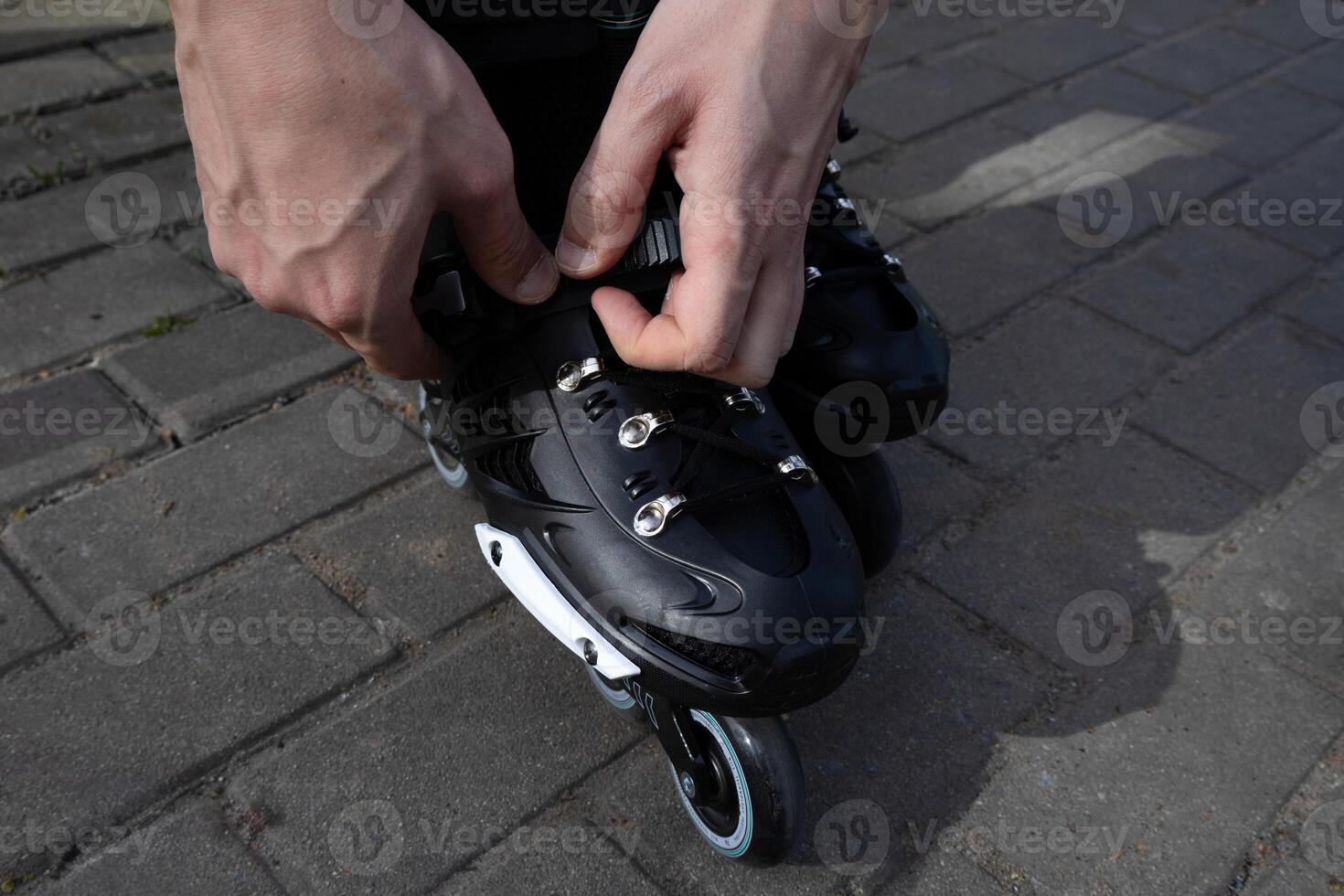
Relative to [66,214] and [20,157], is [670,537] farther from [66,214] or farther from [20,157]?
[20,157]

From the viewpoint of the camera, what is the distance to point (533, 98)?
50.2 inches

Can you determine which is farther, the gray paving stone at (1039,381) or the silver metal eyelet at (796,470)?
the gray paving stone at (1039,381)

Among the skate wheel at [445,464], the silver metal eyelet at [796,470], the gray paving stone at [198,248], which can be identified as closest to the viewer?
the silver metal eyelet at [796,470]

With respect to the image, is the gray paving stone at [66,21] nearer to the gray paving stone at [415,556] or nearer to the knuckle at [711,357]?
the gray paving stone at [415,556]

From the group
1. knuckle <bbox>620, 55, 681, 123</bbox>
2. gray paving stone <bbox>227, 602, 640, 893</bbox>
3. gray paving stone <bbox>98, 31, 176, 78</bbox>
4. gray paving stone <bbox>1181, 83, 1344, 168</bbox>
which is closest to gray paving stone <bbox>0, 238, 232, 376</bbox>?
gray paving stone <bbox>98, 31, 176, 78</bbox>

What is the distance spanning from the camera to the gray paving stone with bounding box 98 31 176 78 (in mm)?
2920

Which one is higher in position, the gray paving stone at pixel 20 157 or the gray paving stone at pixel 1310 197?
the gray paving stone at pixel 20 157

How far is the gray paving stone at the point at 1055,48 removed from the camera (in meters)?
3.20

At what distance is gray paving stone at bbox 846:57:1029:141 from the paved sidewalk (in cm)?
27

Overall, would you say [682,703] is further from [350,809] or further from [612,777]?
[350,809]

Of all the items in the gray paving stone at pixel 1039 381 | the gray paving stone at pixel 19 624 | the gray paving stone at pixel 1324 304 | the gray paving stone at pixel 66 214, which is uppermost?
the gray paving stone at pixel 66 214

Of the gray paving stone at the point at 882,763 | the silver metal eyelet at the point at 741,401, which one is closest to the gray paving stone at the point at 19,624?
the gray paving stone at the point at 882,763

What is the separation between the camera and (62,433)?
1.83m

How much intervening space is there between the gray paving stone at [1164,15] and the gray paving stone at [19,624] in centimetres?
329
